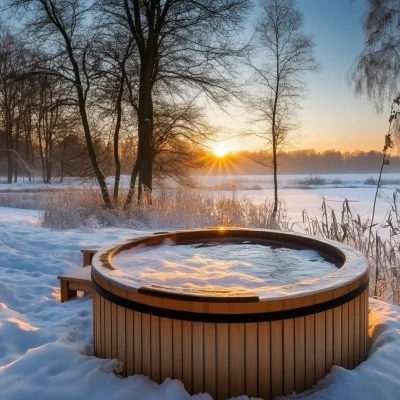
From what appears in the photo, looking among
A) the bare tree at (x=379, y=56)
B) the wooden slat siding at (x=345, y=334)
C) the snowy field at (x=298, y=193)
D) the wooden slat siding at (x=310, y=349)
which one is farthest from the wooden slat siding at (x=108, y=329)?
the bare tree at (x=379, y=56)

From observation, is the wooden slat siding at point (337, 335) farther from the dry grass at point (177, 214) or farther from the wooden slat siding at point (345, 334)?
the dry grass at point (177, 214)

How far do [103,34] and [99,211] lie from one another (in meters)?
4.84

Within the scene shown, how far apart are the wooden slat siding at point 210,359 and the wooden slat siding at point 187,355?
0.25ft

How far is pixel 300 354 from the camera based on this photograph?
1949 millimetres

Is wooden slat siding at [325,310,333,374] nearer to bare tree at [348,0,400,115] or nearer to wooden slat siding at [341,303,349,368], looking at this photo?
wooden slat siding at [341,303,349,368]

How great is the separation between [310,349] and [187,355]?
64 cm

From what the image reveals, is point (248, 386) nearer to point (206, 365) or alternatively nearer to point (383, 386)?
point (206, 365)

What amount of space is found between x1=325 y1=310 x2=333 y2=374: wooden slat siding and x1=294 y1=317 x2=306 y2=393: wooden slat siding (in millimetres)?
157

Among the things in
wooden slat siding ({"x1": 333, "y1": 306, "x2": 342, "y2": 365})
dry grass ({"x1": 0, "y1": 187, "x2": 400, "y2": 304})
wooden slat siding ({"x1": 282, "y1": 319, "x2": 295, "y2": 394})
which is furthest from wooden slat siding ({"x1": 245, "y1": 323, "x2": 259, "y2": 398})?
dry grass ({"x1": 0, "y1": 187, "x2": 400, "y2": 304})

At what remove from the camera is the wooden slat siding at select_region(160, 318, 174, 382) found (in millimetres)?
1949

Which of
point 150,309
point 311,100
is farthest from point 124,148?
point 150,309

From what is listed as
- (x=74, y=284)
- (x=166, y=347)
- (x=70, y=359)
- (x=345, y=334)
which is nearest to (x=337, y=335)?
(x=345, y=334)

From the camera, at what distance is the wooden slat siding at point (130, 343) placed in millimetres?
2094

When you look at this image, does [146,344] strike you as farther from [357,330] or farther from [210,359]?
[357,330]
